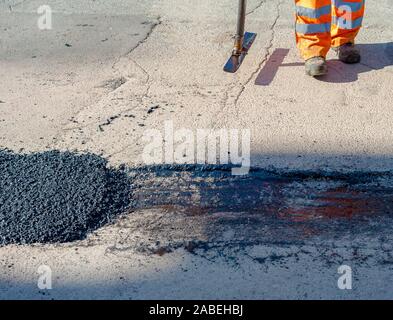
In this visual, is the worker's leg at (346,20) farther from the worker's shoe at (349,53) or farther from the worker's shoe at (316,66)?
the worker's shoe at (316,66)

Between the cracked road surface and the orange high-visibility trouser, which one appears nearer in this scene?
the cracked road surface

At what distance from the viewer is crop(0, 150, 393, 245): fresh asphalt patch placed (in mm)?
2936

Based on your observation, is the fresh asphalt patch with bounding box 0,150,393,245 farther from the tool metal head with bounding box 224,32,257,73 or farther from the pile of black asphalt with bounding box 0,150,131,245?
the tool metal head with bounding box 224,32,257,73

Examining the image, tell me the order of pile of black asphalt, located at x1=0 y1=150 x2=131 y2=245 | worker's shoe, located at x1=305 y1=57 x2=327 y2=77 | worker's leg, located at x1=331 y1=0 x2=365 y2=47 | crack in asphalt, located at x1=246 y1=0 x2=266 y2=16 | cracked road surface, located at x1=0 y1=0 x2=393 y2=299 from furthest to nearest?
crack in asphalt, located at x1=246 y1=0 x2=266 y2=16 → worker's leg, located at x1=331 y1=0 x2=365 y2=47 → worker's shoe, located at x1=305 y1=57 x2=327 y2=77 → pile of black asphalt, located at x1=0 y1=150 x2=131 y2=245 → cracked road surface, located at x1=0 y1=0 x2=393 y2=299

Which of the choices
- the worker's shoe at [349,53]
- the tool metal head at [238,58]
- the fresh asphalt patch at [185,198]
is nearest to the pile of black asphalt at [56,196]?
the fresh asphalt patch at [185,198]

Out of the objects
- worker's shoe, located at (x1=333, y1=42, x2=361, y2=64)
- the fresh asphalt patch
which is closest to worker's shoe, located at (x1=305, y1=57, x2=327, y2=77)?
worker's shoe, located at (x1=333, y1=42, x2=361, y2=64)

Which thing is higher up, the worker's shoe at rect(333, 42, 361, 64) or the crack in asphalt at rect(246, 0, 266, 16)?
the crack in asphalt at rect(246, 0, 266, 16)

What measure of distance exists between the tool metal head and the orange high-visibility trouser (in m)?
0.40

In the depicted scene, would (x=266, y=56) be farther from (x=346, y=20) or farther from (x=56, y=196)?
(x=56, y=196)

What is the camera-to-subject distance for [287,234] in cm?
291

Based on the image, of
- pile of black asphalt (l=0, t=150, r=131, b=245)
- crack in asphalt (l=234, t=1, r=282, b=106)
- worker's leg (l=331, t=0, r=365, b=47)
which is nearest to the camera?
pile of black asphalt (l=0, t=150, r=131, b=245)

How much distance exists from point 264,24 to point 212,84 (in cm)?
114

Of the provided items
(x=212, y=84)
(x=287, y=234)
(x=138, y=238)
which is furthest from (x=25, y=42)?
(x=287, y=234)

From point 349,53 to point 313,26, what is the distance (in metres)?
0.36
